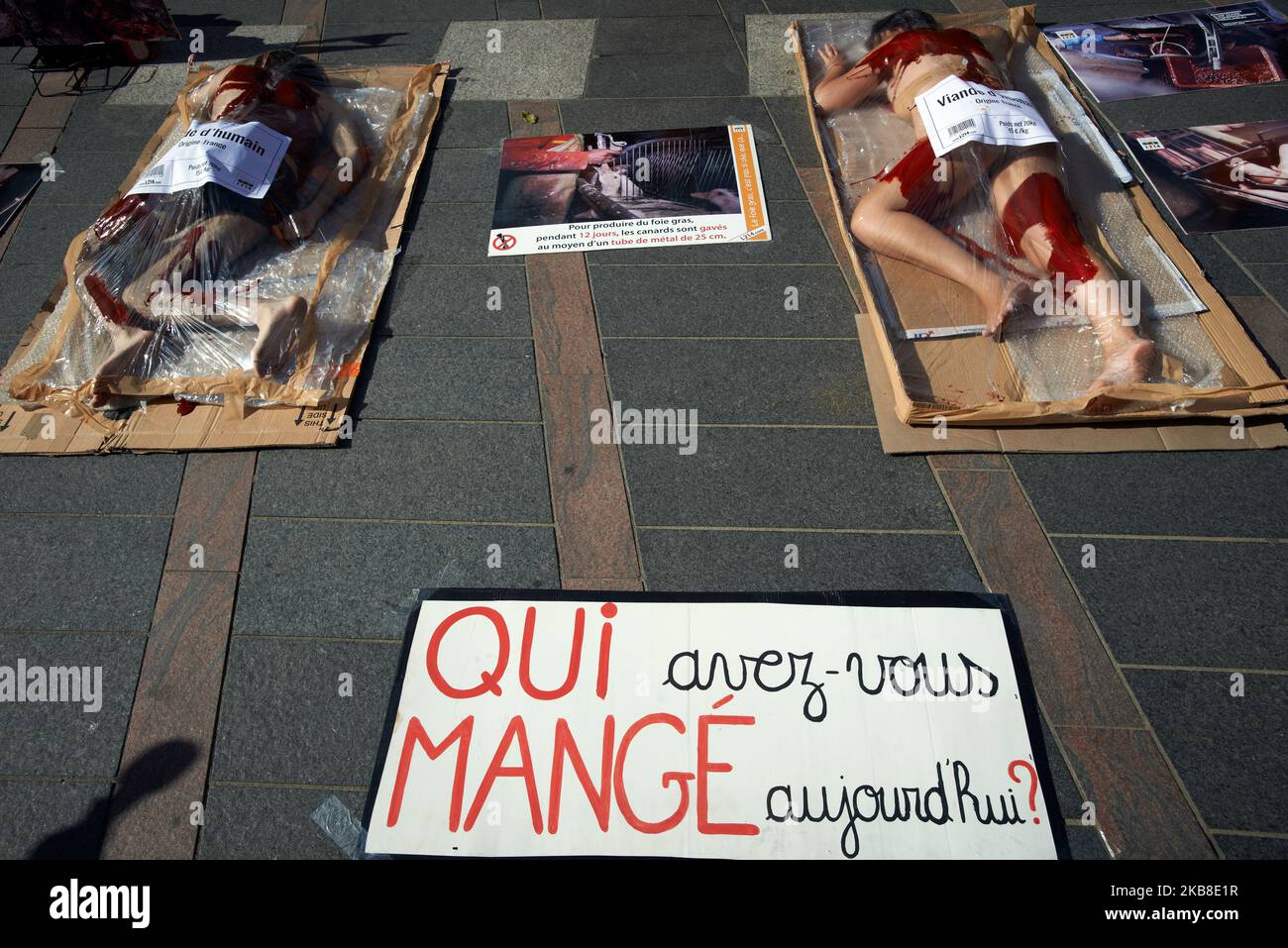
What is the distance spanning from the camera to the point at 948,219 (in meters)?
3.44

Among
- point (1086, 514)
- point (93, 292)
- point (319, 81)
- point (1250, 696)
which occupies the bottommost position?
point (1250, 696)

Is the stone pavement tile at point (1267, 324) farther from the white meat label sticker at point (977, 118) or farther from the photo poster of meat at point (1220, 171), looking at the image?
the white meat label sticker at point (977, 118)

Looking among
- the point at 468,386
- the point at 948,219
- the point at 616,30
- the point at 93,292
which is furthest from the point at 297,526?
the point at 616,30

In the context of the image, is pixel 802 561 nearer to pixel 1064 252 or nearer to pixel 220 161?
pixel 1064 252

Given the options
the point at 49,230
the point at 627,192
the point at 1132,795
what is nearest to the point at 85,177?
the point at 49,230

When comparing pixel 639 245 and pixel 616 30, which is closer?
pixel 639 245

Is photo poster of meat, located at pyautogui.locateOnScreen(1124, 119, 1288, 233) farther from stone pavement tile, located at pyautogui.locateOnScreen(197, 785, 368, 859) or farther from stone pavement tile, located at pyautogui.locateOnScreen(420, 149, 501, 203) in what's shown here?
stone pavement tile, located at pyautogui.locateOnScreen(197, 785, 368, 859)

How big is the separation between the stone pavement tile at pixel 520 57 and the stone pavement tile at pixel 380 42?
4.6 inches

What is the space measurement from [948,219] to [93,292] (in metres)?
3.77

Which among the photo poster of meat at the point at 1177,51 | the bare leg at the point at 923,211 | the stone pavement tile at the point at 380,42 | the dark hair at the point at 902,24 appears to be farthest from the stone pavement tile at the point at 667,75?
the photo poster of meat at the point at 1177,51

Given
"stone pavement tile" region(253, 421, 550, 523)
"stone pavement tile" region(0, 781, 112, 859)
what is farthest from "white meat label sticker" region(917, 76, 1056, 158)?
"stone pavement tile" region(0, 781, 112, 859)

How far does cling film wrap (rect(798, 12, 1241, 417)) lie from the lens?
116 inches
